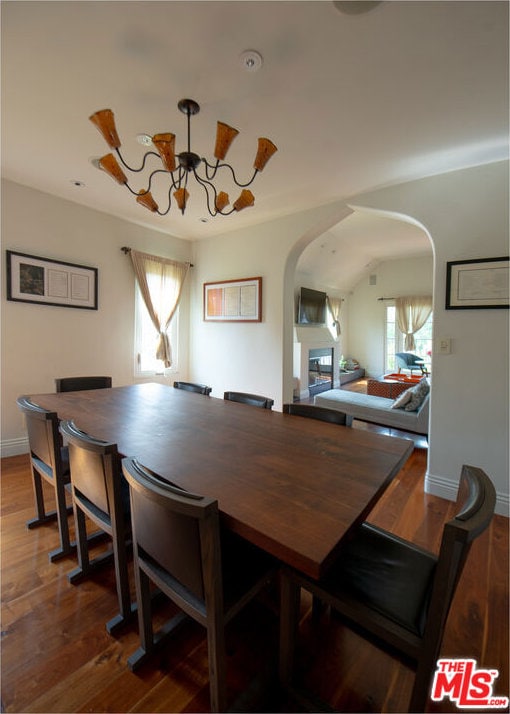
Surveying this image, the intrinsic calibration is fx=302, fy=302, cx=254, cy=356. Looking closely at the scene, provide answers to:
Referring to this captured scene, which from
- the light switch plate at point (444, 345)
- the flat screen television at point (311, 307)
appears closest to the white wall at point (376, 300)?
the flat screen television at point (311, 307)

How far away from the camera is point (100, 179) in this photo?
270 cm

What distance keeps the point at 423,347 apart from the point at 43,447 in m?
7.76

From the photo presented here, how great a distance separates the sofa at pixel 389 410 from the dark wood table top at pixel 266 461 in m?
1.75

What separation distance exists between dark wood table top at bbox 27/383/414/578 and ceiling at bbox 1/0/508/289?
1813mm

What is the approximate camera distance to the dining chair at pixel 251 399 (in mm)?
2064

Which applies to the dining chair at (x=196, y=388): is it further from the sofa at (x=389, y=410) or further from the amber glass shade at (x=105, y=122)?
the amber glass shade at (x=105, y=122)

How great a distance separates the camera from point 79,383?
8.70ft

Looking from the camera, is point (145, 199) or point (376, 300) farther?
point (376, 300)

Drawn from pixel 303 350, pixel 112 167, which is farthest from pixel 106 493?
pixel 303 350

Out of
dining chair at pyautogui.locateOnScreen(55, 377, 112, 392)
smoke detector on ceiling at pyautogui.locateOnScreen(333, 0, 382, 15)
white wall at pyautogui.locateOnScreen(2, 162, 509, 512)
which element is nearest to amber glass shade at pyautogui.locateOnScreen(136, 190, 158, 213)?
smoke detector on ceiling at pyautogui.locateOnScreen(333, 0, 382, 15)

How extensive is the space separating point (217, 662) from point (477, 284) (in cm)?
269

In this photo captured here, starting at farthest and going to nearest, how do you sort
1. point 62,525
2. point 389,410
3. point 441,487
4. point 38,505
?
point 389,410 < point 441,487 < point 38,505 < point 62,525

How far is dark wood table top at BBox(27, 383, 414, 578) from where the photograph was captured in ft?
2.57

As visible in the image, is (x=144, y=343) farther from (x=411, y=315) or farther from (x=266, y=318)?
(x=411, y=315)
